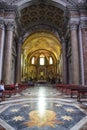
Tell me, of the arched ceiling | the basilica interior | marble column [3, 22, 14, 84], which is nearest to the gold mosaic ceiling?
the basilica interior

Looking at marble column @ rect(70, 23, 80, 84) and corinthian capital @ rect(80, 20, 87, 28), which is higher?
corinthian capital @ rect(80, 20, 87, 28)

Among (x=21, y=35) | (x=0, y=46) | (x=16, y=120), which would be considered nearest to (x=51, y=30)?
(x=21, y=35)

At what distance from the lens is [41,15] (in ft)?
62.8

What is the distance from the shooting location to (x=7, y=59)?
12.9 meters

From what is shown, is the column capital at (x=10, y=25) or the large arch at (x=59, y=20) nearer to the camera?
the large arch at (x=59, y=20)

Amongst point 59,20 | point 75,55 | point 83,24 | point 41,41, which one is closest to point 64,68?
point 75,55

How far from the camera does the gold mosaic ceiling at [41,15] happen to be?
55.3 ft

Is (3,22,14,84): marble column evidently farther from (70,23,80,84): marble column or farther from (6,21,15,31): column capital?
(70,23,80,84): marble column

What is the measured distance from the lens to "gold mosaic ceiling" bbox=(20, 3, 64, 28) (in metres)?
16.9

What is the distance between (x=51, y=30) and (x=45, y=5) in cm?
543

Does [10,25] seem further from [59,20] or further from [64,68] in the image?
[64,68]

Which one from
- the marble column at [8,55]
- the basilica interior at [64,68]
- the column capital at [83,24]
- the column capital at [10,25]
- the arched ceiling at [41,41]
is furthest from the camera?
the arched ceiling at [41,41]

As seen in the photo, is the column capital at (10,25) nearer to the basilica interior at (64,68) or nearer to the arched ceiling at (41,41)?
the basilica interior at (64,68)

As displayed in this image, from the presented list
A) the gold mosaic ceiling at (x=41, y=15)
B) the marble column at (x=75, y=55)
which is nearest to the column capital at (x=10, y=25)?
the gold mosaic ceiling at (x=41, y=15)
